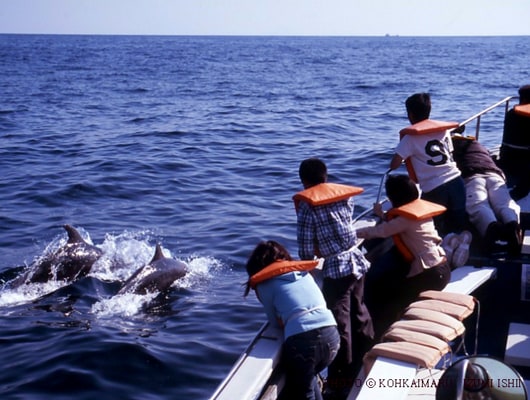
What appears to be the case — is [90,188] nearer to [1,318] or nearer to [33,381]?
[1,318]

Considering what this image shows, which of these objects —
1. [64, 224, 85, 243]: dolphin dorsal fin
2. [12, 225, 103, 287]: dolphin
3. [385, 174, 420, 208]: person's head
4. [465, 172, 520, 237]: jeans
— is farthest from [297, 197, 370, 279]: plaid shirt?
[64, 224, 85, 243]: dolphin dorsal fin

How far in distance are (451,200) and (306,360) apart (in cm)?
334

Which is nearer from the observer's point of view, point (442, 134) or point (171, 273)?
point (442, 134)

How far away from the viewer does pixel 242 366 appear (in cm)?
507

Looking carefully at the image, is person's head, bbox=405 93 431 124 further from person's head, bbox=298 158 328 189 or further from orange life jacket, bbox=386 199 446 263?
person's head, bbox=298 158 328 189

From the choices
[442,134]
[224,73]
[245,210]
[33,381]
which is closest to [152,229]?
[245,210]

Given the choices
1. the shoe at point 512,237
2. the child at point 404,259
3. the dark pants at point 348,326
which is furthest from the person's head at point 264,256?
the shoe at point 512,237

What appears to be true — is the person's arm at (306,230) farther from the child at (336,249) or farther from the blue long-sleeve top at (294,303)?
the blue long-sleeve top at (294,303)

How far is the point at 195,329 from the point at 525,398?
5993 mm

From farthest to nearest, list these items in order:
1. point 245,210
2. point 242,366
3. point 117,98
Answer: point 117,98 → point 245,210 → point 242,366

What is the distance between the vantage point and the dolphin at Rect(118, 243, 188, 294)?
35.7 feet

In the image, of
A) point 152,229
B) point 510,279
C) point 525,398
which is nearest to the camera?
point 525,398

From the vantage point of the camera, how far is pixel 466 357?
4.04m

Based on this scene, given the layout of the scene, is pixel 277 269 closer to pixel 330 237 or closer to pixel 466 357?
pixel 330 237
